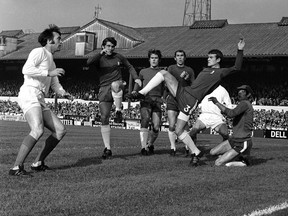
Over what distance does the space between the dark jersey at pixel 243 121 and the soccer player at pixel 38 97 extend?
3.83 metres

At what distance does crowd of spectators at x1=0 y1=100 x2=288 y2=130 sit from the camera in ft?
110

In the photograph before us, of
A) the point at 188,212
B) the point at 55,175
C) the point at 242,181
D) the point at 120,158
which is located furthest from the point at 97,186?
the point at 120,158

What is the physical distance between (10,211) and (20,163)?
2.30 m

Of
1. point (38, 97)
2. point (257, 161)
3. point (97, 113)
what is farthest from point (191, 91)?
point (97, 113)

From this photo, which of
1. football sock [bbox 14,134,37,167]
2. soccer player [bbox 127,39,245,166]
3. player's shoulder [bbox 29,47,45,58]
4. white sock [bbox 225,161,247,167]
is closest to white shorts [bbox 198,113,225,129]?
white sock [bbox 225,161,247,167]

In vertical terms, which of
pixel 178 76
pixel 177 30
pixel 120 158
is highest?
pixel 177 30

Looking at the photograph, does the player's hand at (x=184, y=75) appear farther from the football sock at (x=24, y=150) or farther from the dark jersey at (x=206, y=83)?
the football sock at (x=24, y=150)

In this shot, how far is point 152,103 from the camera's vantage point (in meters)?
11.5

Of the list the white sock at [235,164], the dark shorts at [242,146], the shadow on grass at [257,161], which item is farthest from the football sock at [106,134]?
the shadow on grass at [257,161]

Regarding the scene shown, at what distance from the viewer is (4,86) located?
5372 centimetres

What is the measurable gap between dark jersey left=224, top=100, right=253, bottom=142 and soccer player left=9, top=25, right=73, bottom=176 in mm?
3829

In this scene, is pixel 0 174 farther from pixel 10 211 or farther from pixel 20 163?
pixel 10 211

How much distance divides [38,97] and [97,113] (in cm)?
3415

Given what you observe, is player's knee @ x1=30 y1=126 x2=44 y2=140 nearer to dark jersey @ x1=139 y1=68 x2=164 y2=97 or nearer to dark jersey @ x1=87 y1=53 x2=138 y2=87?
dark jersey @ x1=87 y1=53 x2=138 y2=87
